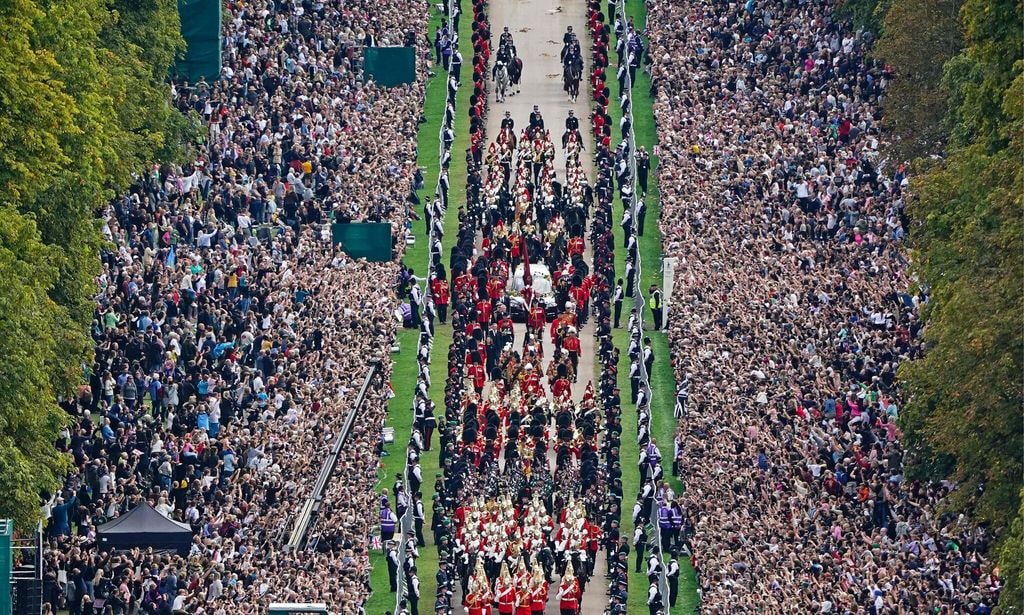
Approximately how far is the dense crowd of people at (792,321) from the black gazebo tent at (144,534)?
30.8ft

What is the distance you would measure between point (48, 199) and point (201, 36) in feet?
51.0

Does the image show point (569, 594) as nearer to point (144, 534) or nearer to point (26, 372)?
point (144, 534)

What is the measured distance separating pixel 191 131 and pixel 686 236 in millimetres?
11747

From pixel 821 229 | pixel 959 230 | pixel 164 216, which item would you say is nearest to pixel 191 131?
pixel 164 216

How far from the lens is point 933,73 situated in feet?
232

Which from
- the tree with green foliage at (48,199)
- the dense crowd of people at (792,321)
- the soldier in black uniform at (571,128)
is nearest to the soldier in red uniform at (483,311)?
the dense crowd of people at (792,321)

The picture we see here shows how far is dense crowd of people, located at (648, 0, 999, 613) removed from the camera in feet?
177

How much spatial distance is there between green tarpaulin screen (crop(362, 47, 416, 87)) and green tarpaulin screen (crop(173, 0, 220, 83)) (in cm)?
747

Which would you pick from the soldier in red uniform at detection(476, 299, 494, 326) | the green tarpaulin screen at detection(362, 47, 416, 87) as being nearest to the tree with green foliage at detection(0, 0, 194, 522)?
the soldier in red uniform at detection(476, 299, 494, 326)

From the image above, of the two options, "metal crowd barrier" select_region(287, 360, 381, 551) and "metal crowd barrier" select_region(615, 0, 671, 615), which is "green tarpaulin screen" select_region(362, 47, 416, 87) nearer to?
"metal crowd barrier" select_region(615, 0, 671, 615)

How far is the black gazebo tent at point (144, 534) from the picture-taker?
179ft

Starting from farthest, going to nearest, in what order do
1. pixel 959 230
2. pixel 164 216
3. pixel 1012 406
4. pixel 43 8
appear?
pixel 164 216
pixel 43 8
pixel 959 230
pixel 1012 406

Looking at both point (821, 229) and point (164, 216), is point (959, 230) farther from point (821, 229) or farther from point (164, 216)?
point (164, 216)

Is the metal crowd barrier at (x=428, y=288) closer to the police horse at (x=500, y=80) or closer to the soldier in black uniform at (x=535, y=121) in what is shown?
the police horse at (x=500, y=80)
